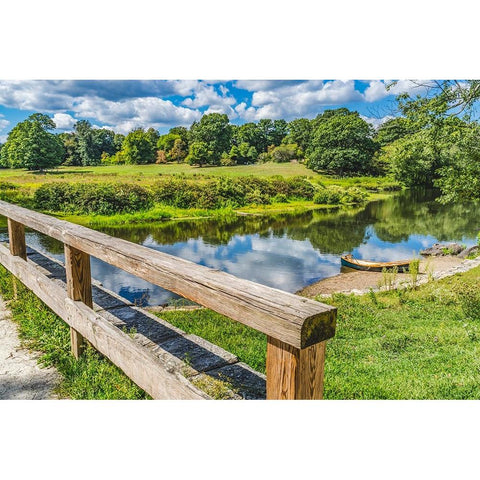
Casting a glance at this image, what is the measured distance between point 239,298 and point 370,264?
6018 mm

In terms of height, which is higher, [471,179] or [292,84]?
[292,84]

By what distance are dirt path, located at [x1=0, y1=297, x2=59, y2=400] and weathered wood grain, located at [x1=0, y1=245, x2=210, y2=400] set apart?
0.36 m

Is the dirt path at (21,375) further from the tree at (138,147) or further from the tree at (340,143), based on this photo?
the tree at (340,143)

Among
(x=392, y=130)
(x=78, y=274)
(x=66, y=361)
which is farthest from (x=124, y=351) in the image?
(x=392, y=130)

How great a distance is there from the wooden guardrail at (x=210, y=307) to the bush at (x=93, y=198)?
91.9 inches

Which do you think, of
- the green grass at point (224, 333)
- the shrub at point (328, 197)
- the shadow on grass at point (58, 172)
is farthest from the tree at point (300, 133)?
the shadow on grass at point (58, 172)

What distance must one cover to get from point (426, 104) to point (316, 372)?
4936 mm

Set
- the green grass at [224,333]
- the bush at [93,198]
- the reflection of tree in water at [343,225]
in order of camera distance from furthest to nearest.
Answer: the reflection of tree in water at [343,225] < the bush at [93,198] < the green grass at [224,333]

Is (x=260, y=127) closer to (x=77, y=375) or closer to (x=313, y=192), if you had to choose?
(x=313, y=192)

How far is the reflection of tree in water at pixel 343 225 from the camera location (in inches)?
193

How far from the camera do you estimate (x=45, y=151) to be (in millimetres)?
4652

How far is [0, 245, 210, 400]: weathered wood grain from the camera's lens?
5.29ft
